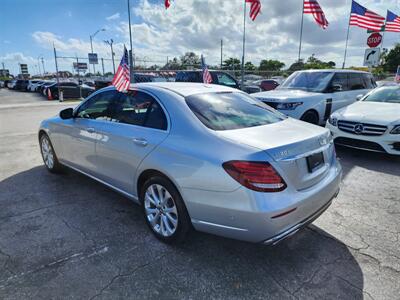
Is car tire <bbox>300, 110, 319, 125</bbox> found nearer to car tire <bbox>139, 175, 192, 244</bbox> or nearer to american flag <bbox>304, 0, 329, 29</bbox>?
car tire <bbox>139, 175, 192, 244</bbox>

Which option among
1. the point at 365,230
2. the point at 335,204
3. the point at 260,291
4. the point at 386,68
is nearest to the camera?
the point at 260,291

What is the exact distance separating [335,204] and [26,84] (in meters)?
43.9

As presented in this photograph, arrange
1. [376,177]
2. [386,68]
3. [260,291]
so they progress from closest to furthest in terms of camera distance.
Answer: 1. [260,291]
2. [376,177]
3. [386,68]

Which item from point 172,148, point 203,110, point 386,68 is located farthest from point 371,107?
point 386,68

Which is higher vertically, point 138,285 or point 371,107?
point 371,107

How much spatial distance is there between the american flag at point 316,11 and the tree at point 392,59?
50.4m

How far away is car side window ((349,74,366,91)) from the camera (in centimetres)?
845

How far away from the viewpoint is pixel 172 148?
2631mm

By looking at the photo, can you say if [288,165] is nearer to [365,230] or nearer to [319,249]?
[319,249]

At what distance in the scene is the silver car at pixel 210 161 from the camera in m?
2.22

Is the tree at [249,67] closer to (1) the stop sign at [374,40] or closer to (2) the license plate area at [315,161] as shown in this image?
(1) the stop sign at [374,40]

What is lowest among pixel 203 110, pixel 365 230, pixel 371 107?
pixel 365 230

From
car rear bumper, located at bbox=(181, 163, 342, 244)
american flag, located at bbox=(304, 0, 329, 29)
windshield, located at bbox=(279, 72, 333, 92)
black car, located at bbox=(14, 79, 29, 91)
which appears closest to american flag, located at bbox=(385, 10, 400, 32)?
american flag, located at bbox=(304, 0, 329, 29)

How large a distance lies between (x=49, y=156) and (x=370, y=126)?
5997mm
